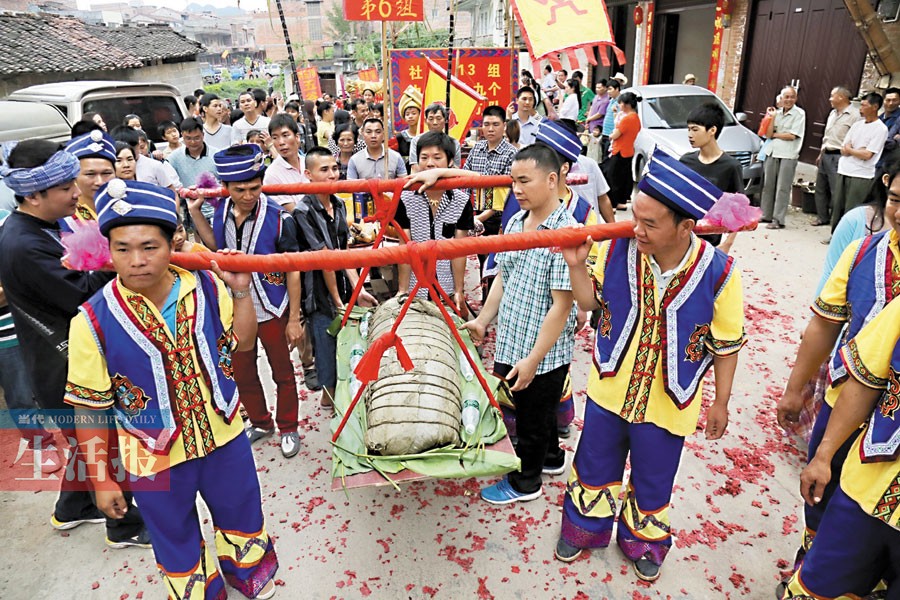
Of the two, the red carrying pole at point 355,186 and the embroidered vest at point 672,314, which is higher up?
the red carrying pole at point 355,186

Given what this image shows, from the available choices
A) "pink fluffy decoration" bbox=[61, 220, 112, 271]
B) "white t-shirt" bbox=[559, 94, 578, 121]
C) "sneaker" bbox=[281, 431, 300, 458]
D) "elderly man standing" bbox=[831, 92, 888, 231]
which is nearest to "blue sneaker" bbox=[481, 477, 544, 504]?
"sneaker" bbox=[281, 431, 300, 458]

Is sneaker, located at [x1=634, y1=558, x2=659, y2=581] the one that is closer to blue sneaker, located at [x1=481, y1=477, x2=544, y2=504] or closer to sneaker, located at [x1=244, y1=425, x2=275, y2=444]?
blue sneaker, located at [x1=481, y1=477, x2=544, y2=504]

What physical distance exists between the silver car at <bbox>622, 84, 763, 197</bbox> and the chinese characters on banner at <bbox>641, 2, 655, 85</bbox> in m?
6.68

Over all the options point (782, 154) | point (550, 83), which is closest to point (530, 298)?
point (782, 154)

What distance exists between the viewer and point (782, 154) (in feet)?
24.7

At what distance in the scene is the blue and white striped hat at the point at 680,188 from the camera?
6.81ft

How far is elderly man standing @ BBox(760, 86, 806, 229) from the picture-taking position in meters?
7.46

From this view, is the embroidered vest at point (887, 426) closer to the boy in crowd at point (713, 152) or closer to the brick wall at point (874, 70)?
the boy in crowd at point (713, 152)

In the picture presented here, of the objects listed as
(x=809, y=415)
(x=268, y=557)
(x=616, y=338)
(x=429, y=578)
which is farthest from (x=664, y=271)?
(x=268, y=557)

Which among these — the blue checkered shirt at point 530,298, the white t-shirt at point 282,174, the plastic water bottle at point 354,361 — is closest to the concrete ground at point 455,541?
the plastic water bottle at point 354,361

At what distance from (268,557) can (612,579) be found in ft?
5.54

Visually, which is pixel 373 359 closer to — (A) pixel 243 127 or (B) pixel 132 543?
(B) pixel 132 543

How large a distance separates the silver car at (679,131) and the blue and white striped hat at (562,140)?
508 cm

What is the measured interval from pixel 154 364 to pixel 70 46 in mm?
15695
